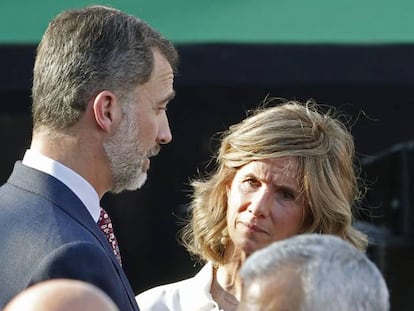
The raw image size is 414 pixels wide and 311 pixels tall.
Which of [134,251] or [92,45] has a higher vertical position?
[92,45]

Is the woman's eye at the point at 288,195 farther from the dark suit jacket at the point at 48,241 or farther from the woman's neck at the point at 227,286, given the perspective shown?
the dark suit jacket at the point at 48,241

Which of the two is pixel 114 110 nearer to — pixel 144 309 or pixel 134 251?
pixel 144 309

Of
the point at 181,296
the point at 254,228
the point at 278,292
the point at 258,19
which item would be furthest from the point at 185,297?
the point at 258,19

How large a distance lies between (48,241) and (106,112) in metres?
0.36

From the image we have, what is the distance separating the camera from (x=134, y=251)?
4746mm

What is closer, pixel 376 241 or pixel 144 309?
pixel 144 309

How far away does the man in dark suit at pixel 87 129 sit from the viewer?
243cm

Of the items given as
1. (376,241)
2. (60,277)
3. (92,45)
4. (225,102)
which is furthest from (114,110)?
(376,241)

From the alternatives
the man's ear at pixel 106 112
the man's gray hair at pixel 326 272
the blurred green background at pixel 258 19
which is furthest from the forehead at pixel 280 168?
the blurred green background at pixel 258 19

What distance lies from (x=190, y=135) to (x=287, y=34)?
553 mm

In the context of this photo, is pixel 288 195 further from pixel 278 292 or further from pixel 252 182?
pixel 278 292

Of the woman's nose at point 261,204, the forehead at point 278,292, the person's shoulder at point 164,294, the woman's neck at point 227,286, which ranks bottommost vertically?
the person's shoulder at point 164,294

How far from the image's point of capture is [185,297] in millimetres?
3152

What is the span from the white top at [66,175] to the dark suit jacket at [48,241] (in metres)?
0.01
